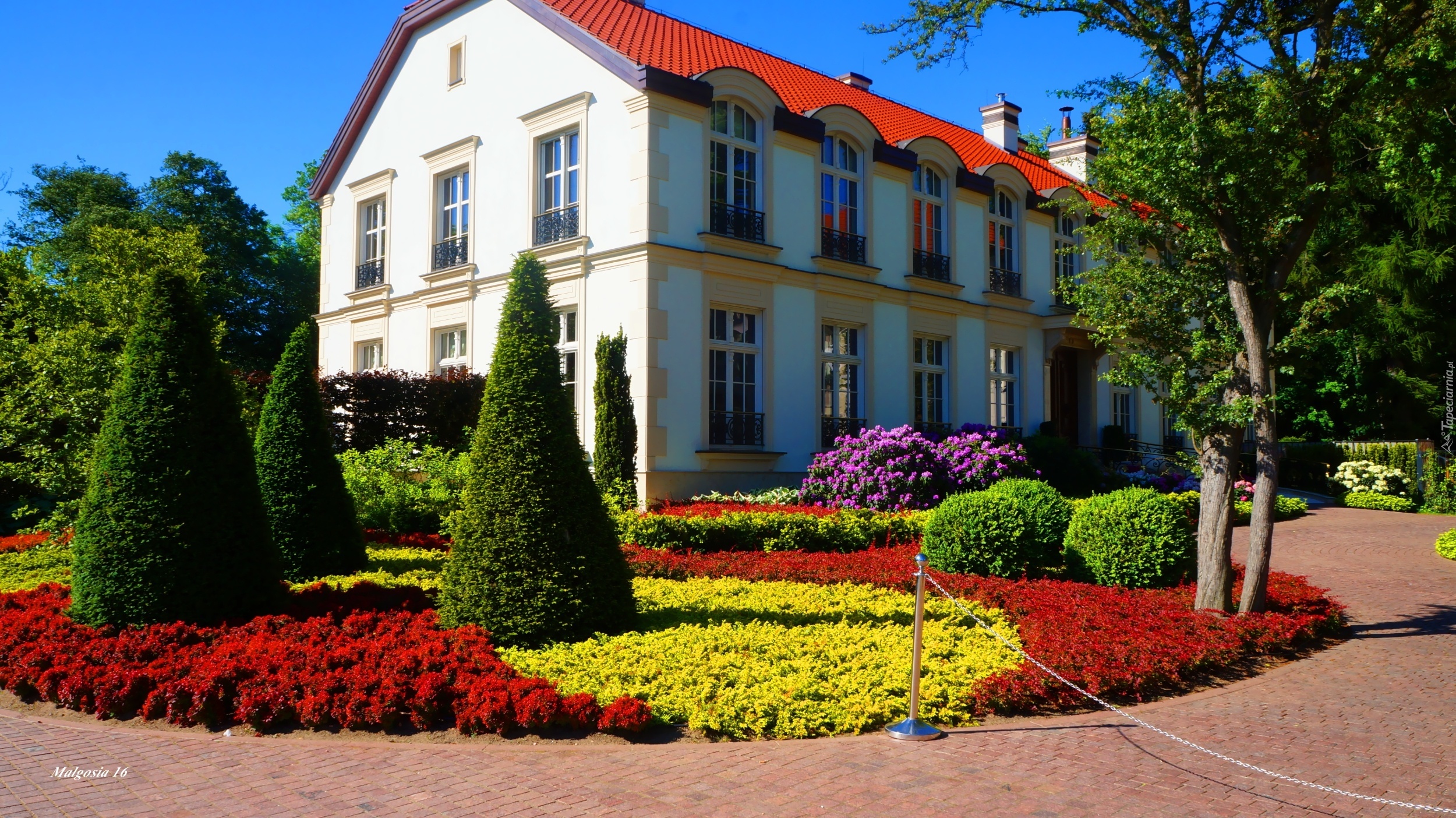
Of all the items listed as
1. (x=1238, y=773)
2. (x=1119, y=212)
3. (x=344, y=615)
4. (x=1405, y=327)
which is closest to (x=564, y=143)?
(x=1119, y=212)

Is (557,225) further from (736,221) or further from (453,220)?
(453,220)

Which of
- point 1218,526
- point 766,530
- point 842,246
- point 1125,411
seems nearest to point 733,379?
point 842,246

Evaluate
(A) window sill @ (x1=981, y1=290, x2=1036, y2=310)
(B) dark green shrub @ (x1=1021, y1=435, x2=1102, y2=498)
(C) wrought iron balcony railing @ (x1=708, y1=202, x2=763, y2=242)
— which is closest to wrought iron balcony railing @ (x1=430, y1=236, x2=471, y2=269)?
(C) wrought iron balcony railing @ (x1=708, y1=202, x2=763, y2=242)

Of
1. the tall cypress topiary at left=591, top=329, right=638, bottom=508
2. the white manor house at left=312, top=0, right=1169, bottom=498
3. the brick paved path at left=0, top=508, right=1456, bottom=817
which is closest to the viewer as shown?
the brick paved path at left=0, top=508, right=1456, bottom=817

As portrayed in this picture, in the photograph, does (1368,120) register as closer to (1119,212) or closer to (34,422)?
(1119,212)

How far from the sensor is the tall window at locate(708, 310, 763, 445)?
1811 centimetres

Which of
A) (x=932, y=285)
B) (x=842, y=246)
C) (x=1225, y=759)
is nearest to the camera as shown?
(x=1225, y=759)

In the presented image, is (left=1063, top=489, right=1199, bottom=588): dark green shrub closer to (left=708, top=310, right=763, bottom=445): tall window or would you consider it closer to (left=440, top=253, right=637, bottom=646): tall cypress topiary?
(left=440, top=253, right=637, bottom=646): tall cypress topiary

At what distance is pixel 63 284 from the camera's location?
17453mm

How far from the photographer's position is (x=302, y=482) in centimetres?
1072

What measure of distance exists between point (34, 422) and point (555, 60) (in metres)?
11.0

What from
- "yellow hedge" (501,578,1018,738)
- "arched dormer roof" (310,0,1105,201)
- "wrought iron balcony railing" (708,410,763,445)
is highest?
"arched dormer roof" (310,0,1105,201)

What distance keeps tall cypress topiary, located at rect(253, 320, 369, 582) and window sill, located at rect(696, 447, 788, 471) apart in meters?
7.43

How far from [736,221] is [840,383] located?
4092 millimetres
